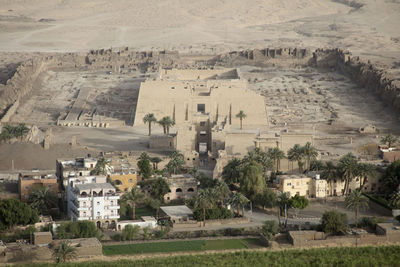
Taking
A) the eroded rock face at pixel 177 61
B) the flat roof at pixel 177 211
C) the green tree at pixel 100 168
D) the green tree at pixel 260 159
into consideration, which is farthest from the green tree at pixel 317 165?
the eroded rock face at pixel 177 61

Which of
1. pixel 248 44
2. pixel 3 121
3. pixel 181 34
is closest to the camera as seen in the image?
pixel 3 121

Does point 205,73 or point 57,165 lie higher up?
point 205,73

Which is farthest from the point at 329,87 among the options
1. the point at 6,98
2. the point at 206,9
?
the point at 206,9

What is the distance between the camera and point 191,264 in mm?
42625

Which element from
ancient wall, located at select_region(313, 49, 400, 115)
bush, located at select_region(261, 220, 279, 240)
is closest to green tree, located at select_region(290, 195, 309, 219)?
bush, located at select_region(261, 220, 279, 240)

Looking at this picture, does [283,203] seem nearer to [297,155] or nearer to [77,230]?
[297,155]

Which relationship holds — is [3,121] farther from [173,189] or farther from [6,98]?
[173,189]

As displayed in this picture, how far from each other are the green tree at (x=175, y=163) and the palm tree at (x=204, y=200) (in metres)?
6.16

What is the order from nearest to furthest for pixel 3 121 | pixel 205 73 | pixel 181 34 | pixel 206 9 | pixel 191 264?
pixel 191 264, pixel 3 121, pixel 205 73, pixel 181 34, pixel 206 9

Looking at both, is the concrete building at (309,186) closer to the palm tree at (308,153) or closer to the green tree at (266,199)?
the green tree at (266,199)

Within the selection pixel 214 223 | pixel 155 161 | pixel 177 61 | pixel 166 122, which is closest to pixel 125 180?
pixel 155 161

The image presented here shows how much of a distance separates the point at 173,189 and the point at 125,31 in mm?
80809

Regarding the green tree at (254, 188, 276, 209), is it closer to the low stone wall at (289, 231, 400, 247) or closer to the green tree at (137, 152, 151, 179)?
the low stone wall at (289, 231, 400, 247)

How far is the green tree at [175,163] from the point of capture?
54625 millimetres
